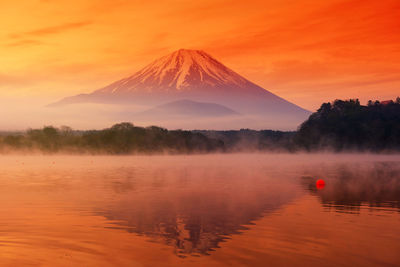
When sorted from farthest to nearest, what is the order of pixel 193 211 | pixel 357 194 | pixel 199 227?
pixel 357 194 < pixel 193 211 < pixel 199 227

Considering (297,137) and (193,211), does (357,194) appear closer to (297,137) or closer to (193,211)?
(193,211)

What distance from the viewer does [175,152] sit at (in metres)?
173

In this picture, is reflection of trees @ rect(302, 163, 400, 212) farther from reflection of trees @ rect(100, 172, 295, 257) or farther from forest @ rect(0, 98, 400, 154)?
forest @ rect(0, 98, 400, 154)

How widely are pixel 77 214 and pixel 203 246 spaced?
10722 millimetres

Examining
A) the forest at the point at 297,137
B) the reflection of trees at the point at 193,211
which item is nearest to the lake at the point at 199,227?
the reflection of trees at the point at 193,211

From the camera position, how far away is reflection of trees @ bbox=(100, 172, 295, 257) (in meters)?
23.0

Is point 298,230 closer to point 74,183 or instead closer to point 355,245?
point 355,245

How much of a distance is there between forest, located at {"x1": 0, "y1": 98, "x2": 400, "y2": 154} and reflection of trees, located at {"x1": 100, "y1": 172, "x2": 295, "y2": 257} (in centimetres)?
11866

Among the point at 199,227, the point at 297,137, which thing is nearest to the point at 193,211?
the point at 199,227

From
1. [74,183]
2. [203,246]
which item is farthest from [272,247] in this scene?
[74,183]

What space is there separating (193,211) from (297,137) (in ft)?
483

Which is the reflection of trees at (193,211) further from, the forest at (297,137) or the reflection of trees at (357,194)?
the forest at (297,137)

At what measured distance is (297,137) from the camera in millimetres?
174750

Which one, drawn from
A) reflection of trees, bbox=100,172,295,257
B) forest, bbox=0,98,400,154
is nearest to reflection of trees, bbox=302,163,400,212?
reflection of trees, bbox=100,172,295,257
